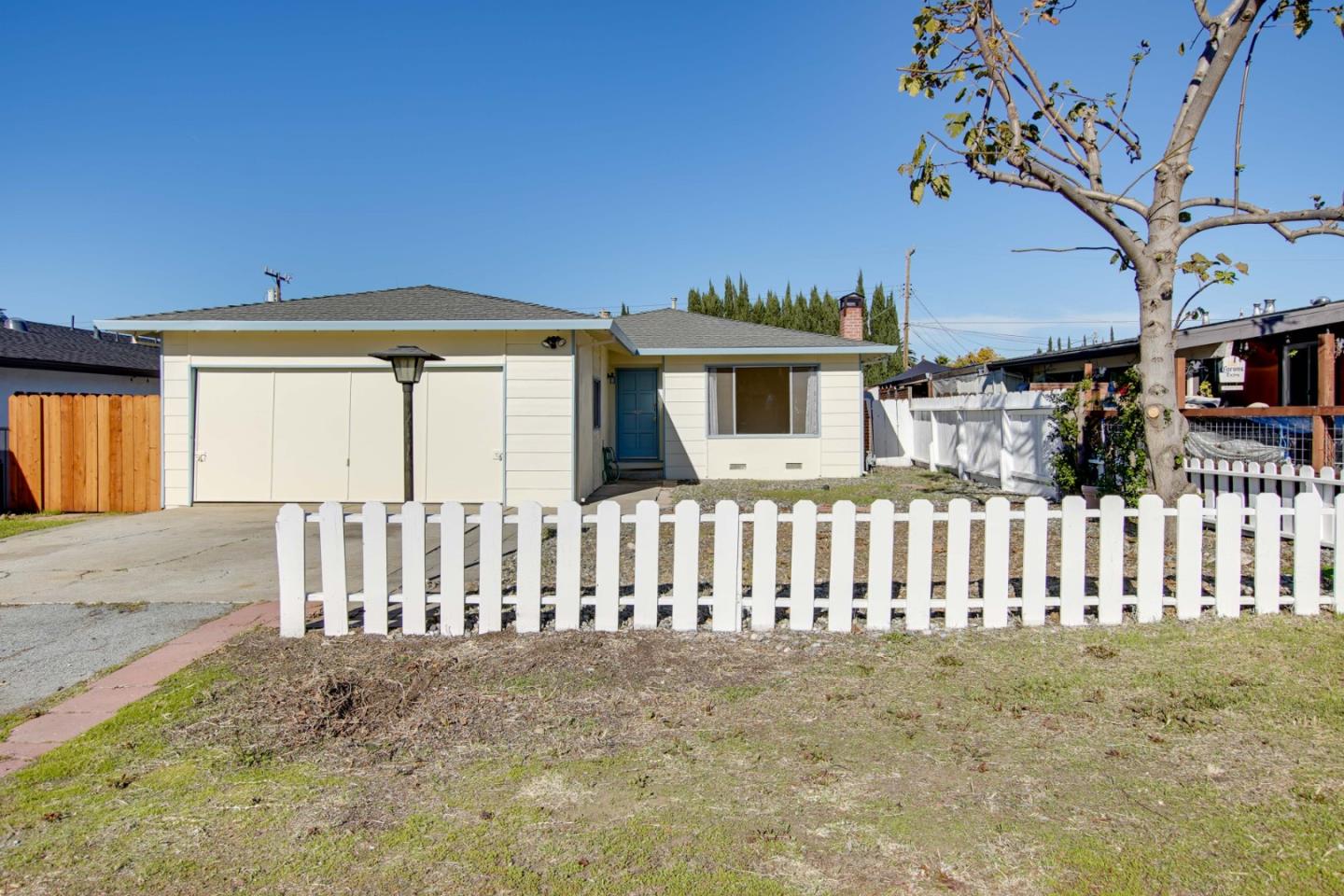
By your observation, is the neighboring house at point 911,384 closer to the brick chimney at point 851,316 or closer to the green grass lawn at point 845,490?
the brick chimney at point 851,316

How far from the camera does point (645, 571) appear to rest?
4.72 meters

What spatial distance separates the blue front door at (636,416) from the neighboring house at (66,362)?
1031 cm

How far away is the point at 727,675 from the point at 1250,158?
746 centimetres

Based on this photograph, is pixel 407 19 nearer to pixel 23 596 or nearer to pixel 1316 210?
pixel 23 596

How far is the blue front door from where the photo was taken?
16.0m

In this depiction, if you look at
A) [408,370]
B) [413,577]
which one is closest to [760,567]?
[413,577]

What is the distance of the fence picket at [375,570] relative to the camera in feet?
15.3

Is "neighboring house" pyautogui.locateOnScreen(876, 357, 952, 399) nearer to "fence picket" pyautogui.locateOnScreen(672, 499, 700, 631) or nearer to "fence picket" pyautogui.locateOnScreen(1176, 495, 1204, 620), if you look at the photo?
"fence picket" pyautogui.locateOnScreen(1176, 495, 1204, 620)

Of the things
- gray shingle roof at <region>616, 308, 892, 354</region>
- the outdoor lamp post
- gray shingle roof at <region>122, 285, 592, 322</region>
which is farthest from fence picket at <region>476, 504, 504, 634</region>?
gray shingle roof at <region>616, 308, 892, 354</region>

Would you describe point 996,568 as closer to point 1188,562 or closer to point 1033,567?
point 1033,567

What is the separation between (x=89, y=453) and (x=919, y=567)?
1204cm

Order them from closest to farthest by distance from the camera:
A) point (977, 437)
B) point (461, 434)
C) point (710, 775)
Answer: point (710, 775) < point (461, 434) < point (977, 437)

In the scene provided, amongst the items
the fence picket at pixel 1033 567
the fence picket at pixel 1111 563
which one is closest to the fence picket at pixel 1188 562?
the fence picket at pixel 1111 563

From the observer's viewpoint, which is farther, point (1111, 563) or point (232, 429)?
point (232, 429)
